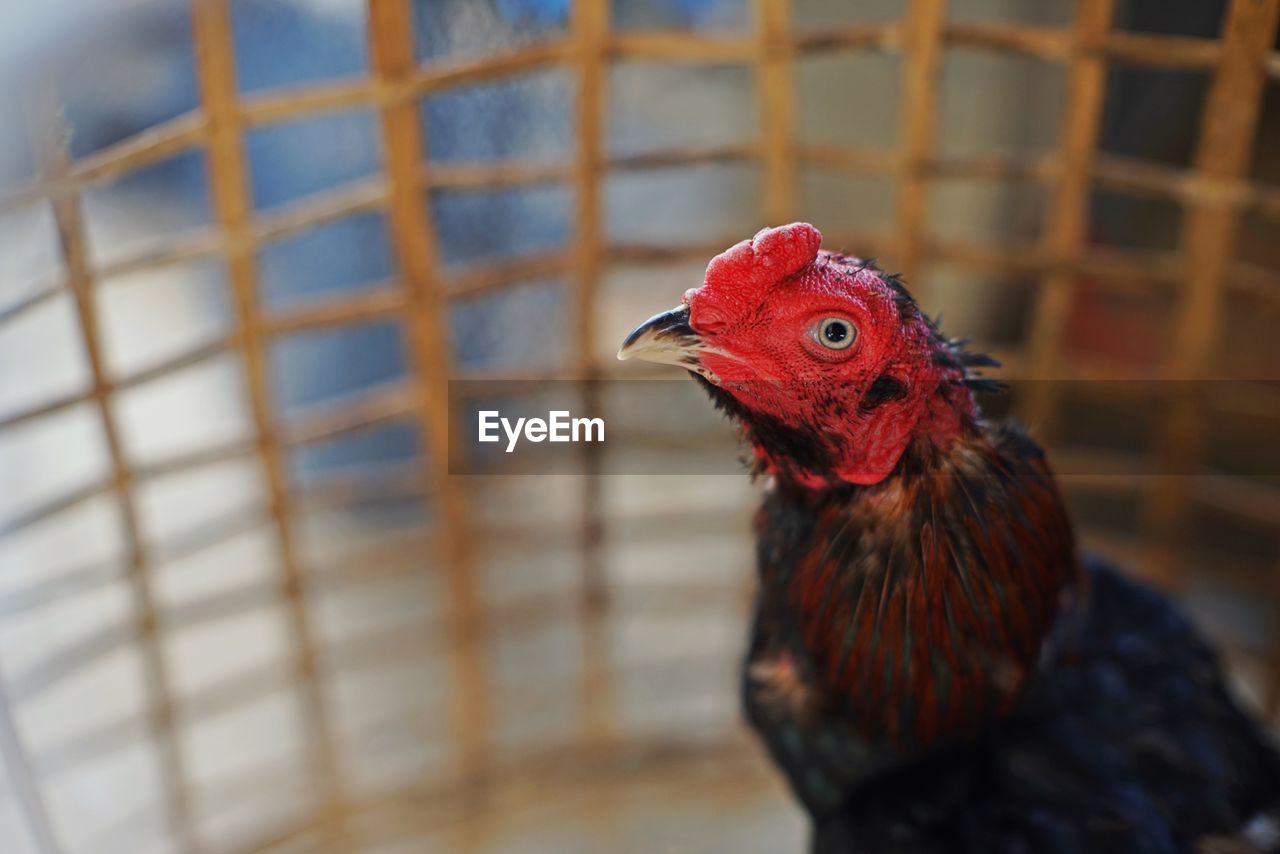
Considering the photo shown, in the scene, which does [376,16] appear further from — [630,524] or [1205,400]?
[1205,400]

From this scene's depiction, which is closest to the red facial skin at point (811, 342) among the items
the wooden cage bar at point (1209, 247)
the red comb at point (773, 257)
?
the red comb at point (773, 257)

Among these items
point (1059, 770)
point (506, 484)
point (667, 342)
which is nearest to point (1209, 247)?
point (1059, 770)

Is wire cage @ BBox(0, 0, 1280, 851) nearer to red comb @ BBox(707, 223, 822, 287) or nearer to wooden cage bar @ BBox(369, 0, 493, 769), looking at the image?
Answer: wooden cage bar @ BBox(369, 0, 493, 769)

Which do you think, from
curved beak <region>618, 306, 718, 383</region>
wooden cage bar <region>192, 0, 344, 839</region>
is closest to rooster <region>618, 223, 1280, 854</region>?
curved beak <region>618, 306, 718, 383</region>

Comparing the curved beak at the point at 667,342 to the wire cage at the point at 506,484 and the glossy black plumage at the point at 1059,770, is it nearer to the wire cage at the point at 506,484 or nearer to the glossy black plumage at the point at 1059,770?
the glossy black plumage at the point at 1059,770

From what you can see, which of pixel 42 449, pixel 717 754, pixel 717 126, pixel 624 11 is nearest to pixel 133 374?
pixel 42 449

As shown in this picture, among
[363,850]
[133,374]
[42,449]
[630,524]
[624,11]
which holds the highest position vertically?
[624,11]
